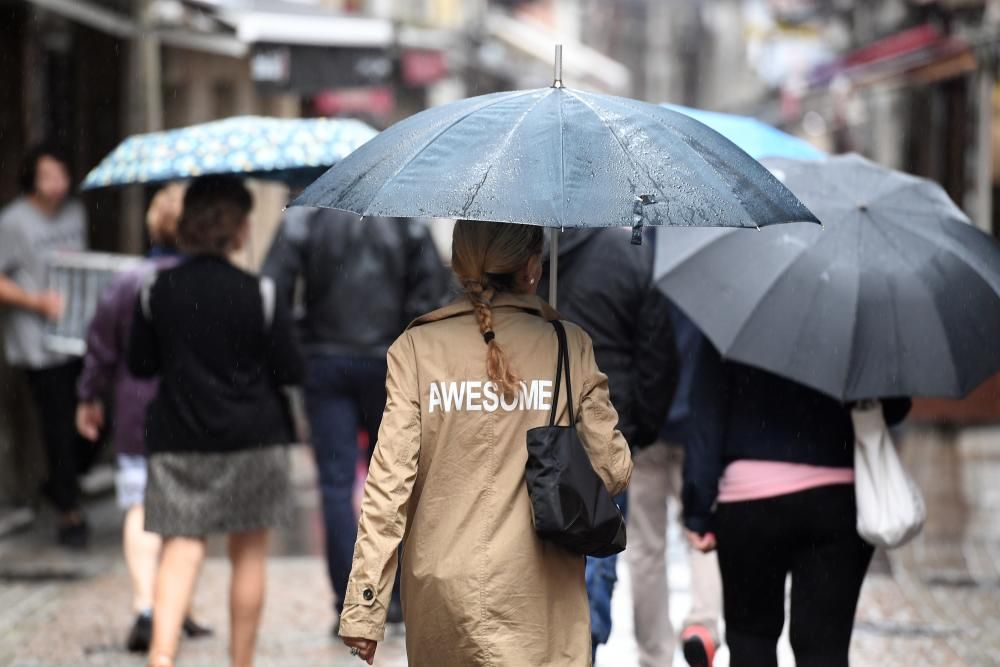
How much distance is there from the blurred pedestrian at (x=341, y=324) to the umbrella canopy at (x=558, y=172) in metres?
3.04

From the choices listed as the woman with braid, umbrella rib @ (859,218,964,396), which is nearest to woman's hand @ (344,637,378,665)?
the woman with braid

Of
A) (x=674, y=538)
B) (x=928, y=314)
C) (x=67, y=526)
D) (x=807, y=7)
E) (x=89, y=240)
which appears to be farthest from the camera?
(x=807, y=7)

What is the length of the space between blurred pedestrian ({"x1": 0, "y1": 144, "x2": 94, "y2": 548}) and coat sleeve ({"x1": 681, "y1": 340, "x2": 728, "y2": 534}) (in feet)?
17.9

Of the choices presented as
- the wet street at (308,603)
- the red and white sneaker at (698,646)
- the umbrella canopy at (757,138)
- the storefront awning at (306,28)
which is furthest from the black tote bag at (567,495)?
the storefront awning at (306,28)

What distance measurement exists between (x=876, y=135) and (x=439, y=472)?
68.5ft

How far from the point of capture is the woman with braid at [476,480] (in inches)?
147

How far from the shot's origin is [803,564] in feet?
14.8

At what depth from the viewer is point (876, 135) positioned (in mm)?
23656

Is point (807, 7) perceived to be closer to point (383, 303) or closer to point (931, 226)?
point (383, 303)

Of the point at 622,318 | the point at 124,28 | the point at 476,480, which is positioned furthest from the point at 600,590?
the point at 124,28

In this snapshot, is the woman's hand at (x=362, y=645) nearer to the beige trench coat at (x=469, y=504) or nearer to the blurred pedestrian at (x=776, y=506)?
the beige trench coat at (x=469, y=504)

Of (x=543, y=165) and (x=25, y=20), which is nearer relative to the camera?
(x=543, y=165)

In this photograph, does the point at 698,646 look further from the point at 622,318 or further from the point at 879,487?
the point at 879,487

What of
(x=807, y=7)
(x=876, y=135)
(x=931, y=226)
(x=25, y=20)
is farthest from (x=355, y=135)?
(x=807, y=7)
